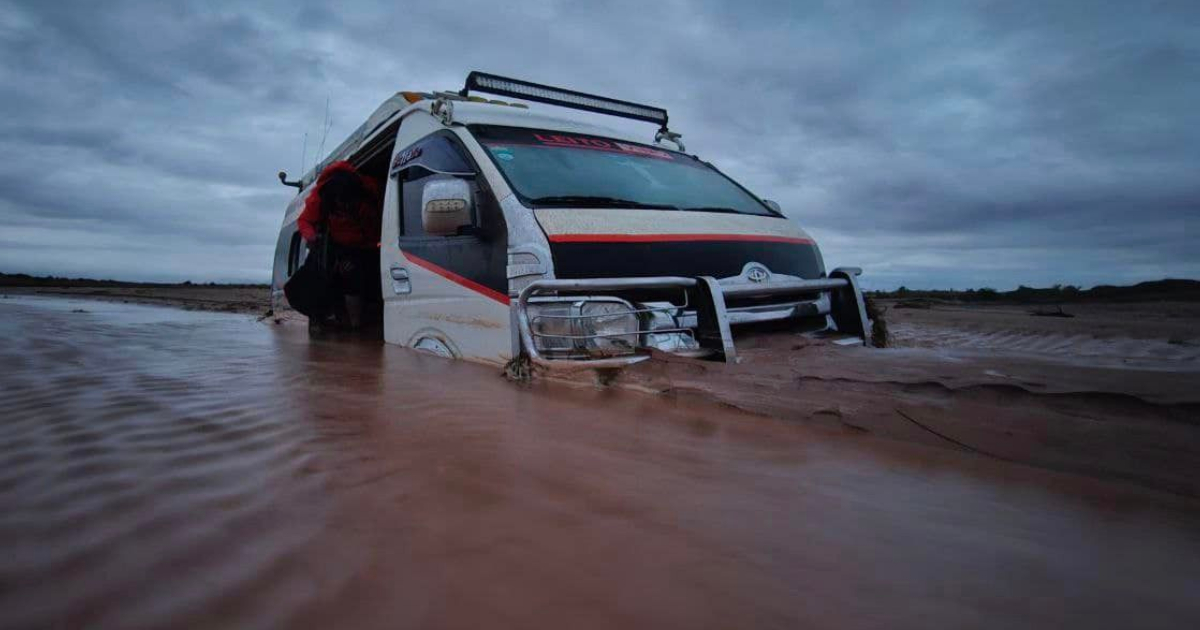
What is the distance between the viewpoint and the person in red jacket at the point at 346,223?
16.3ft

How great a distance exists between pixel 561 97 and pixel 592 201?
188cm

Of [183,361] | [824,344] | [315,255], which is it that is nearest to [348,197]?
[315,255]

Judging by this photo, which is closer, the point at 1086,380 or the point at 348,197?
the point at 1086,380

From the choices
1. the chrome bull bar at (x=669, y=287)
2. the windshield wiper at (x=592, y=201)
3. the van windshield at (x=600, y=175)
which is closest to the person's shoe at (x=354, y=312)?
the van windshield at (x=600, y=175)

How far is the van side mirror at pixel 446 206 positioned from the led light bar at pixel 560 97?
5.56 ft

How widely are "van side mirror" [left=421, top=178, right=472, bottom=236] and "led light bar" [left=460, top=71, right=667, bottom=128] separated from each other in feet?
5.56

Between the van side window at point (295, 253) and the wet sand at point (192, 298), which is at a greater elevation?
the van side window at point (295, 253)

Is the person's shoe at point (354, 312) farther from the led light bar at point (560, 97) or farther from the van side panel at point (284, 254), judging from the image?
the led light bar at point (560, 97)

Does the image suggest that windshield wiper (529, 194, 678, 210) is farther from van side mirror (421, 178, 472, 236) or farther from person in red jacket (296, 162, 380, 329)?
person in red jacket (296, 162, 380, 329)

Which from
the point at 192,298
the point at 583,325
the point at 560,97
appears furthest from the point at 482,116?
the point at 192,298

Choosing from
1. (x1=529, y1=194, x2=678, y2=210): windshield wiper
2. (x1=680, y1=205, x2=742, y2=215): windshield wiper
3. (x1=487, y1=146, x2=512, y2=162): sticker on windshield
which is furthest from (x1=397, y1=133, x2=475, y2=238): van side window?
(x1=680, y1=205, x2=742, y2=215): windshield wiper

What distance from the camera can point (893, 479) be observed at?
140 cm

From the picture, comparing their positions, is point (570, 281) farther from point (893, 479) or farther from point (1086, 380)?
point (1086, 380)

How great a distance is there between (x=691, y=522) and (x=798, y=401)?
3.14 ft
